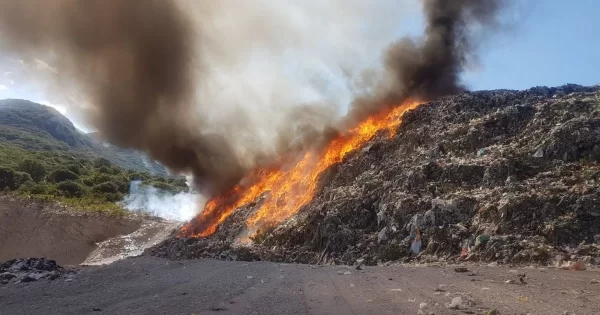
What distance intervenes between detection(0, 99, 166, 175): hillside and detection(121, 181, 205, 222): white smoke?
5297 centimetres

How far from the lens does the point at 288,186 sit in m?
25.6

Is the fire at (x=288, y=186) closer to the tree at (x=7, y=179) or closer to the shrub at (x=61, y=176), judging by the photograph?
the tree at (x=7, y=179)

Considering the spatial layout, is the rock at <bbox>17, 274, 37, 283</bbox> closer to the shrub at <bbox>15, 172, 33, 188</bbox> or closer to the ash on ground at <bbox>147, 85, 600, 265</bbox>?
the ash on ground at <bbox>147, 85, 600, 265</bbox>

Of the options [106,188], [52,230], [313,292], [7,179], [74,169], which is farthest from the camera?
[74,169]

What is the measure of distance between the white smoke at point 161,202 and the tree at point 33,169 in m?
9.33

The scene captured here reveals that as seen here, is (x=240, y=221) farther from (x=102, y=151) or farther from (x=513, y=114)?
(x=102, y=151)

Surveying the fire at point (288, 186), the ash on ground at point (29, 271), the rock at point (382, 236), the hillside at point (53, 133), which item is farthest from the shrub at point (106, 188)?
the hillside at point (53, 133)

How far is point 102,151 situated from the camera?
13400 centimetres

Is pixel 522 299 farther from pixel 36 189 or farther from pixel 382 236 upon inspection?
pixel 36 189

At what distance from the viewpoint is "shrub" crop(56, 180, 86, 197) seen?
4269cm

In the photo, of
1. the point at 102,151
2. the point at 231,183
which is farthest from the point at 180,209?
the point at 102,151

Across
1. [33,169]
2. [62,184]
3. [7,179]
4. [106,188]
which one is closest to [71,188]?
[62,184]

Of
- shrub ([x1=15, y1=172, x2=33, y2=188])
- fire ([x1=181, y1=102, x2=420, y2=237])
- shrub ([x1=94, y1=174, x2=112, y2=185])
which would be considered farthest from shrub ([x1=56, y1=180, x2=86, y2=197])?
fire ([x1=181, y1=102, x2=420, y2=237])

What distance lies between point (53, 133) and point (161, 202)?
92.8m
